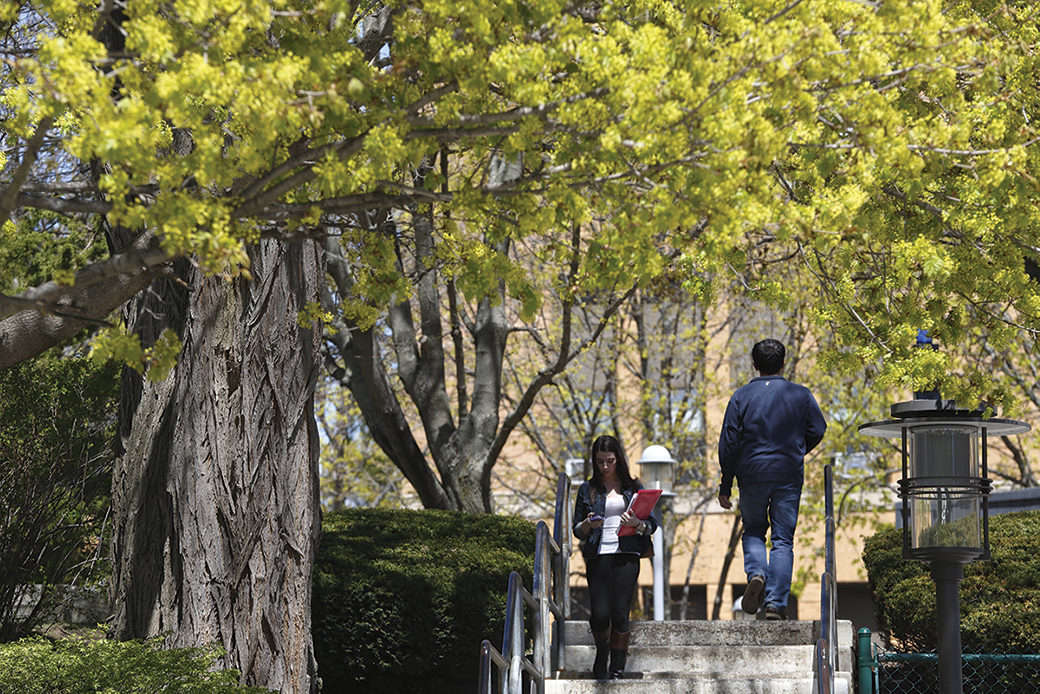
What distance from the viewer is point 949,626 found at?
262 inches

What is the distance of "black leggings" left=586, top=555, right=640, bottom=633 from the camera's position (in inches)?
292

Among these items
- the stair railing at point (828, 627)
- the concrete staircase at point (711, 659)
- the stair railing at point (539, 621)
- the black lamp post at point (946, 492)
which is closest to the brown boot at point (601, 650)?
the concrete staircase at point (711, 659)

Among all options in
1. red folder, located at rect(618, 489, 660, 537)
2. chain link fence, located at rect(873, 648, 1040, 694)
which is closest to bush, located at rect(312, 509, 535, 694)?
red folder, located at rect(618, 489, 660, 537)

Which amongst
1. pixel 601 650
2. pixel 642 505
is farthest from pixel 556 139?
pixel 601 650

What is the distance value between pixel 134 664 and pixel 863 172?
420 centimetres

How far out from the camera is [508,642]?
6363 mm

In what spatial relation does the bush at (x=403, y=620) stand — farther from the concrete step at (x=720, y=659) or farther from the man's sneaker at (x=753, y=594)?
the man's sneaker at (x=753, y=594)

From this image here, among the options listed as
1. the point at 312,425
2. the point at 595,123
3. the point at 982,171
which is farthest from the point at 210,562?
the point at 982,171

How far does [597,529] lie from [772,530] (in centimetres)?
108

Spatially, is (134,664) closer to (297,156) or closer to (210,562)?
(210,562)

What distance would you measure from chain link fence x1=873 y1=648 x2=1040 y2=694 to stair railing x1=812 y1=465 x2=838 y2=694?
2.70 feet

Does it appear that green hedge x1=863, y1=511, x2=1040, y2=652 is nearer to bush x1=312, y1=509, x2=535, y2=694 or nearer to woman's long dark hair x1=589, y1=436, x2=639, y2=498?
woman's long dark hair x1=589, y1=436, x2=639, y2=498

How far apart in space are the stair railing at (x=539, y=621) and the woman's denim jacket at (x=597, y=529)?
9.8 inches

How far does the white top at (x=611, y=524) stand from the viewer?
747 cm
